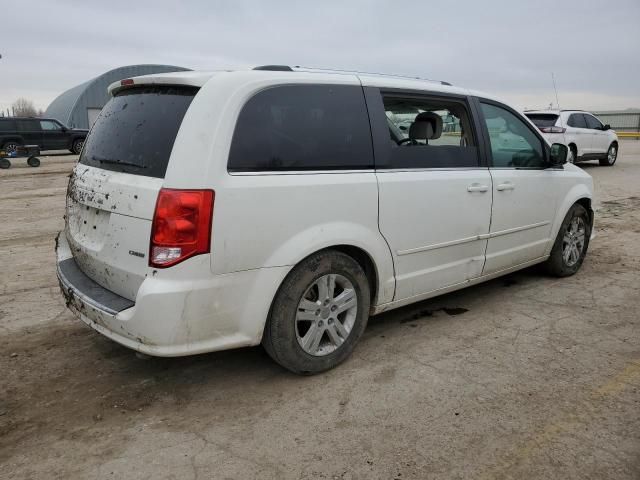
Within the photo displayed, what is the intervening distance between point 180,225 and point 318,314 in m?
1.02

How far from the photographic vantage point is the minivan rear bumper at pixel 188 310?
8.72 feet

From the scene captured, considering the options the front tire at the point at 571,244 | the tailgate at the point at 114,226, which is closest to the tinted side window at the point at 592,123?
the front tire at the point at 571,244

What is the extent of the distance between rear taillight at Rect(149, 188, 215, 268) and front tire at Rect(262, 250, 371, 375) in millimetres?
595

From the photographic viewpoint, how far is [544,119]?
1423 centimetres

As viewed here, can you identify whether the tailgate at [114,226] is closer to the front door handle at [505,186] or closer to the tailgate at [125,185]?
the tailgate at [125,185]

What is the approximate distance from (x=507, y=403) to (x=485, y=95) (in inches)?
99.3

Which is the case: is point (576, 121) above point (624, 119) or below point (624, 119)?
below

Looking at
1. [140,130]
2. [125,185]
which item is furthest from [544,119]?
[125,185]

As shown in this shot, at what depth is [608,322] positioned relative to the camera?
407 centimetres

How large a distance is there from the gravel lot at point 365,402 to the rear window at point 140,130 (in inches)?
51.0

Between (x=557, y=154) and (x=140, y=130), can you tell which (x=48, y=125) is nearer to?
(x=140, y=130)

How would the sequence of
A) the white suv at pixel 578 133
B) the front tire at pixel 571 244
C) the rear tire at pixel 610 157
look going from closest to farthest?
the front tire at pixel 571 244, the white suv at pixel 578 133, the rear tire at pixel 610 157

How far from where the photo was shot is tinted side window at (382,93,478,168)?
3580 millimetres

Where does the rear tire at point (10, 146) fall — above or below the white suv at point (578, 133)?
below
